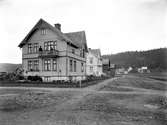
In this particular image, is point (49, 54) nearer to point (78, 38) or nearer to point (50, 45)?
point (50, 45)

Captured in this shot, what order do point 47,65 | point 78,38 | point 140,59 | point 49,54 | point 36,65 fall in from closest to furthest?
point 49,54, point 47,65, point 36,65, point 78,38, point 140,59

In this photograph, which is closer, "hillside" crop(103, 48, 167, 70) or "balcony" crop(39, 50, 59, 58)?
"balcony" crop(39, 50, 59, 58)

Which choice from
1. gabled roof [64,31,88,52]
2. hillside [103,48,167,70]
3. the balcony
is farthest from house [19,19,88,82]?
hillside [103,48,167,70]

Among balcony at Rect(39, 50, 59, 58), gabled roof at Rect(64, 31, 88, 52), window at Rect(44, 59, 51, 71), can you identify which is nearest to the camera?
balcony at Rect(39, 50, 59, 58)

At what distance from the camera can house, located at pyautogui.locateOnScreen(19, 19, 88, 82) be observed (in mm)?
25453

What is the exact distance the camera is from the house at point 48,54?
83.5ft

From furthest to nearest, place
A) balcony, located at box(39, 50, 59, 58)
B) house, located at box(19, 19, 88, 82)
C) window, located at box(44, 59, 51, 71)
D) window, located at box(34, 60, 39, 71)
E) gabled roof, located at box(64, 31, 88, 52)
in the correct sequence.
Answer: gabled roof, located at box(64, 31, 88, 52)
window, located at box(34, 60, 39, 71)
window, located at box(44, 59, 51, 71)
house, located at box(19, 19, 88, 82)
balcony, located at box(39, 50, 59, 58)

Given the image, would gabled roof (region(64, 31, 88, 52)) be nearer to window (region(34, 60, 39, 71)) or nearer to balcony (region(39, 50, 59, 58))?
balcony (region(39, 50, 59, 58))

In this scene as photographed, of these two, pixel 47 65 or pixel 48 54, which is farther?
pixel 47 65

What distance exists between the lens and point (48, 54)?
1003 inches

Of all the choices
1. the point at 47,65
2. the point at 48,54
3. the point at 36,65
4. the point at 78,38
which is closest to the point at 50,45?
the point at 48,54

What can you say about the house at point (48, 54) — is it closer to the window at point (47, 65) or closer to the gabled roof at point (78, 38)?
the window at point (47, 65)

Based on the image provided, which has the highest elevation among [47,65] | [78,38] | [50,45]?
[78,38]

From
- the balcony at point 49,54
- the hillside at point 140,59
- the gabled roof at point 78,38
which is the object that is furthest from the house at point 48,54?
the hillside at point 140,59
